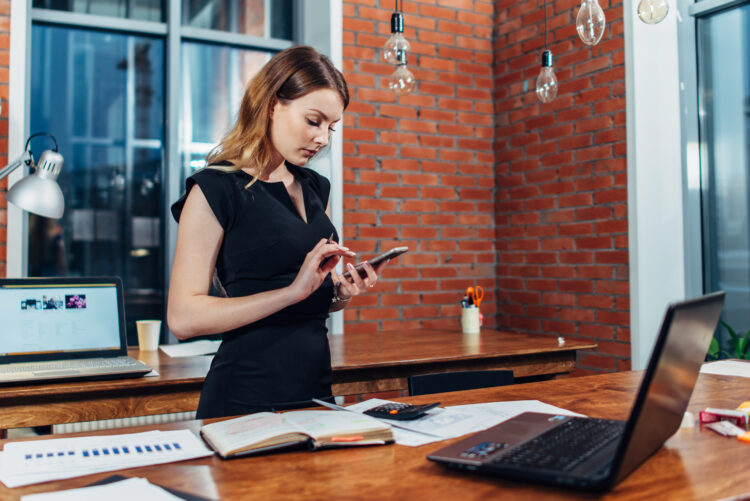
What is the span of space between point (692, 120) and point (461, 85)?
1284mm

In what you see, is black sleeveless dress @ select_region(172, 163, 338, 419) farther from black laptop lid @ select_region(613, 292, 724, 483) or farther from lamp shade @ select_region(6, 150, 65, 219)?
lamp shade @ select_region(6, 150, 65, 219)

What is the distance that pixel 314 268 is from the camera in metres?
1.38

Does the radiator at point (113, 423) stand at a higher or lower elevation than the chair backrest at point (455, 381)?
lower

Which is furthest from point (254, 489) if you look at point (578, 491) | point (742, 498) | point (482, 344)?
point (482, 344)

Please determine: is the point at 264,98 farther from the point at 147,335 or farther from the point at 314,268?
the point at 147,335

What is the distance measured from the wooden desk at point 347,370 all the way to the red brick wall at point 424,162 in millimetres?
758

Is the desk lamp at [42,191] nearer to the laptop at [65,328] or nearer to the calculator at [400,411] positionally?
the laptop at [65,328]

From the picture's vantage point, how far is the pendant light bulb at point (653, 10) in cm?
215

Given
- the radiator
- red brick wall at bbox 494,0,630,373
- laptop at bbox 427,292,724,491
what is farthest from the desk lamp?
red brick wall at bbox 494,0,630,373

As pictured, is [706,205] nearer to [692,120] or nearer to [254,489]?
[692,120]

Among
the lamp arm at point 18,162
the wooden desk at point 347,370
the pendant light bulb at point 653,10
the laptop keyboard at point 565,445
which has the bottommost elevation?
the wooden desk at point 347,370

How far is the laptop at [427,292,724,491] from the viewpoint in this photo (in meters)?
0.85

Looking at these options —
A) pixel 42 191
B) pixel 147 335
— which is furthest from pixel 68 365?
pixel 42 191

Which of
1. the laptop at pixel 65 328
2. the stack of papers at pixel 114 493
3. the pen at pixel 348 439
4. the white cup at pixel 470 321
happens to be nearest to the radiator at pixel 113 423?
the laptop at pixel 65 328
